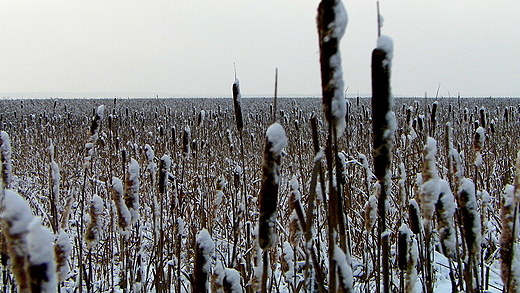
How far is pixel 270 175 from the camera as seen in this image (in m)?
0.69

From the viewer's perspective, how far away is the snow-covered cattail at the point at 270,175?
26.9 inches

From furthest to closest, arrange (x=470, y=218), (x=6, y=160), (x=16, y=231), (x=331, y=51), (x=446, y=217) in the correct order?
(x=6, y=160) < (x=446, y=217) < (x=470, y=218) < (x=331, y=51) < (x=16, y=231)

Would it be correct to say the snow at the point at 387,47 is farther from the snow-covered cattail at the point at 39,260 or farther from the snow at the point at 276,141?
the snow-covered cattail at the point at 39,260

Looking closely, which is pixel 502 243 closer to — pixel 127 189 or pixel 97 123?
pixel 127 189

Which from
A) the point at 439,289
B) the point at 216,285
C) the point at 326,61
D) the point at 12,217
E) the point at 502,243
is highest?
the point at 326,61

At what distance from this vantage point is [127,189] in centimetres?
146

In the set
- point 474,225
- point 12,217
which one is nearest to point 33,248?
point 12,217

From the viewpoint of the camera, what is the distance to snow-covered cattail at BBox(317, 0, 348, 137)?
625 mm

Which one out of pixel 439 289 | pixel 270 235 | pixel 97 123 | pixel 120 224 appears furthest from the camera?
pixel 439 289

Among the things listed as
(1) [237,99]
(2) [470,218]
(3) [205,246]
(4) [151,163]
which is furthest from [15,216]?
(4) [151,163]

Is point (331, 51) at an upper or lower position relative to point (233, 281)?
upper

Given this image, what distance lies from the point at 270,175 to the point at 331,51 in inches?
9.1

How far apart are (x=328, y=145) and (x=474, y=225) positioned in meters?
0.42

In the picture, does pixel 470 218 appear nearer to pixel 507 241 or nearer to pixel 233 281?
pixel 507 241
